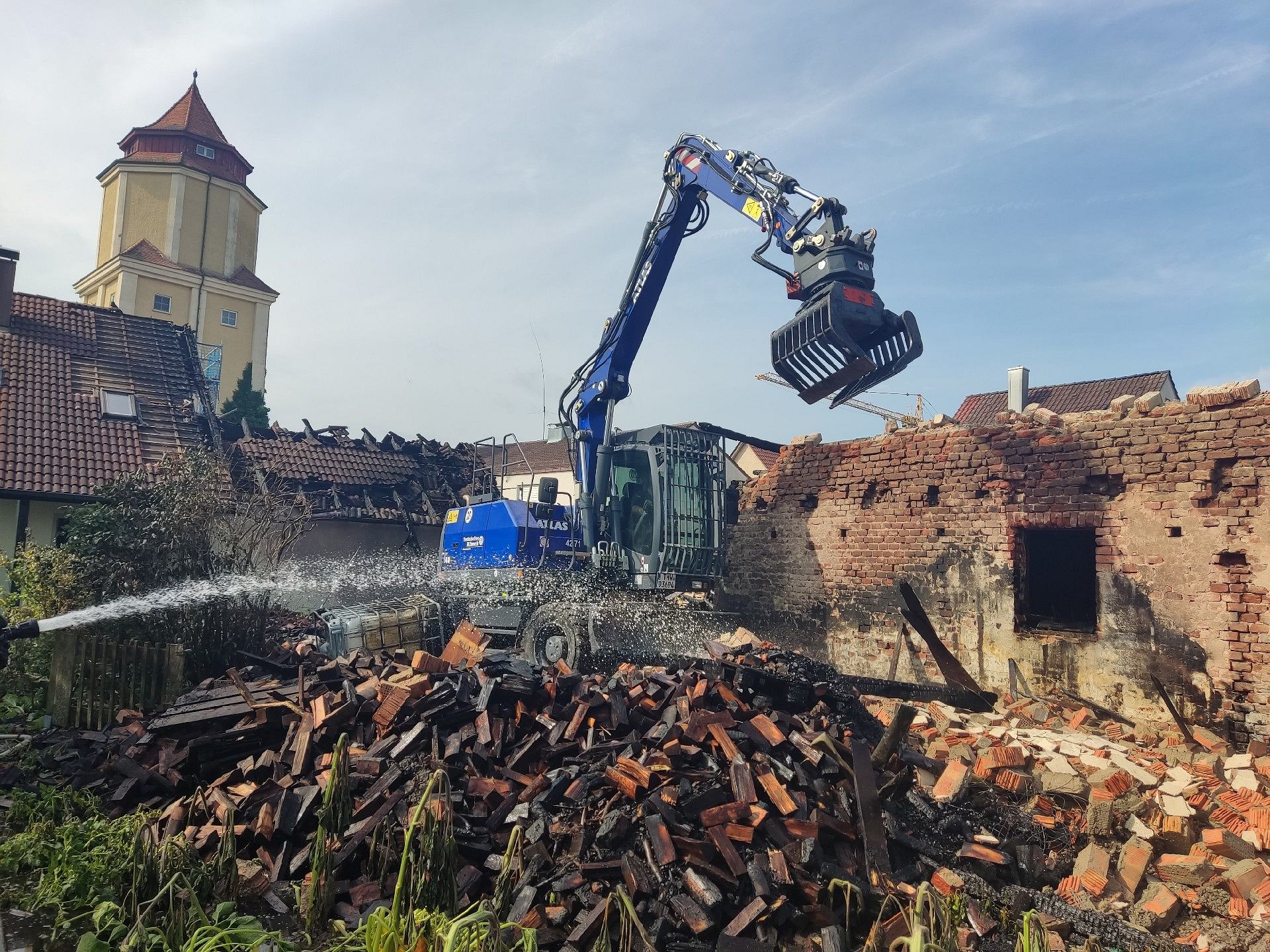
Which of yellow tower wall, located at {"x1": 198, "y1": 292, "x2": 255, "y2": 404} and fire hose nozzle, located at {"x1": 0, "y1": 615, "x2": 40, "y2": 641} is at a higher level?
yellow tower wall, located at {"x1": 198, "y1": 292, "x2": 255, "y2": 404}

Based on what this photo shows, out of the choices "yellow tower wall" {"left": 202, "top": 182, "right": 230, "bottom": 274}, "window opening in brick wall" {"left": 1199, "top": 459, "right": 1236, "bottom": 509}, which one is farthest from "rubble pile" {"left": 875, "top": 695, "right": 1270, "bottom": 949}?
"yellow tower wall" {"left": 202, "top": 182, "right": 230, "bottom": 274}

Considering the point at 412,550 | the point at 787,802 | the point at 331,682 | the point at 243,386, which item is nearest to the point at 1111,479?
the point at 787,802

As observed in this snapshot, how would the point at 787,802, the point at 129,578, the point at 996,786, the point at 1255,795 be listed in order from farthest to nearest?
the point at 129,578 → the point at 996,786 → the point at 1255,795 → the point at 787,802

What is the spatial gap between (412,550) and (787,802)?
14.7 metres

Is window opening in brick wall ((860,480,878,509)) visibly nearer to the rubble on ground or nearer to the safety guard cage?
the safety guard cage

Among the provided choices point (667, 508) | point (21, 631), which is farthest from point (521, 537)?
point (21, 631)

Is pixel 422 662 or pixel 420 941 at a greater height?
pixel 422 662

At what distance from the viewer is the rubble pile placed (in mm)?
5676

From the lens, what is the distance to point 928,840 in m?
6.15

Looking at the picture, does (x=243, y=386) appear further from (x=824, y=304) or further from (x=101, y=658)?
(x=824, y=304)

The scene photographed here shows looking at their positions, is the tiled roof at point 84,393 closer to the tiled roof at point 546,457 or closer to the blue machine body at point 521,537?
the blue machine body at point 521,537

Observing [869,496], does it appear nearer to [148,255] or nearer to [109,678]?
[109,678]

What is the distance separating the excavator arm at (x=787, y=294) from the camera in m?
10.0

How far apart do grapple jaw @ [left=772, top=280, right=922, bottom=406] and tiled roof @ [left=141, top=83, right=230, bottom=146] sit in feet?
110
